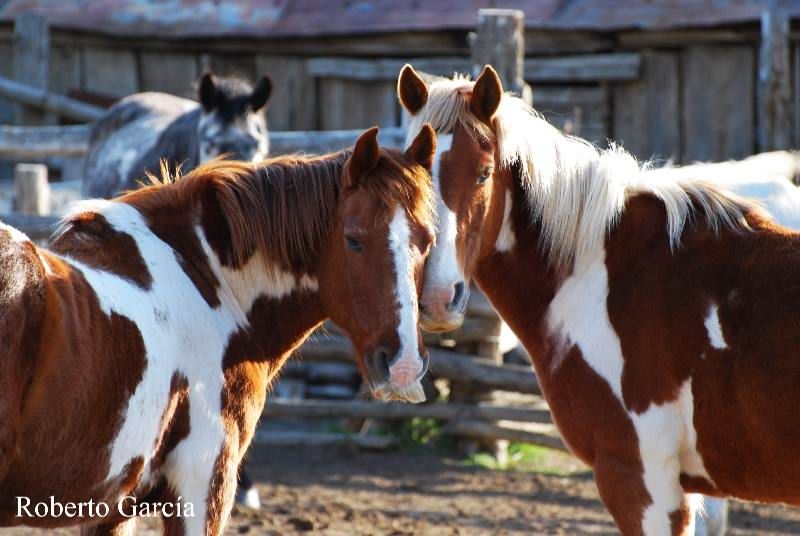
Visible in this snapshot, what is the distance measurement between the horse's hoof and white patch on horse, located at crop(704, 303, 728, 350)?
2936 mm

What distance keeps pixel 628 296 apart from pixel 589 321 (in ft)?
0.49

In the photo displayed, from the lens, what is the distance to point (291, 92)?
10883mm

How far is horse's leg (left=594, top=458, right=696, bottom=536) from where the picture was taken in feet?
10.7

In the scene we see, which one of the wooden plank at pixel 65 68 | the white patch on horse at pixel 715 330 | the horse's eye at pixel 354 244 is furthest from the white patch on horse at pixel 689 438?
the wooden plank at pixel 65 68

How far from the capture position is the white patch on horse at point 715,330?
323 centimetres

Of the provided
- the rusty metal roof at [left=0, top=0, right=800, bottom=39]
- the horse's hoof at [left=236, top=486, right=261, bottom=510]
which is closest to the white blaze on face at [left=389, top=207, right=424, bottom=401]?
the horse's hoof at [left=236, top=486, right=261, bottom=510]

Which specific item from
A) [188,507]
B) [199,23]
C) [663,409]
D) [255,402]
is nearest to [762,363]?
[663,409]

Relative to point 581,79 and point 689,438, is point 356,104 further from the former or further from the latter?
point 689,438

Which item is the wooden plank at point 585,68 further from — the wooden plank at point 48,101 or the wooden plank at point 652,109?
the wooden plank at point 48,101

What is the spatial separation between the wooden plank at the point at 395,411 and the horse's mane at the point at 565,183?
10.4 ft

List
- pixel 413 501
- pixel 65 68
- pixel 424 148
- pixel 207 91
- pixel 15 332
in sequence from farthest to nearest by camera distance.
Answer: pixel 65 68, pixel 207 91, pixel 413 501, pixel 424 148, pixel 15 332

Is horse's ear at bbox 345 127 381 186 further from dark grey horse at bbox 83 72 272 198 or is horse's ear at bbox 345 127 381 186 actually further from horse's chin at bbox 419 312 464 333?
dark grey horse at bbox 83 72 272 198

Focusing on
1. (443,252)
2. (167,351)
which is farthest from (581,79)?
(167,351)

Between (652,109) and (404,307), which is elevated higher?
(652,109)
